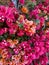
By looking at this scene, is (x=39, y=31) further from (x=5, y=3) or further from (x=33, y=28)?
(x=5, y=3)

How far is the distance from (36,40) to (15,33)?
21 cm

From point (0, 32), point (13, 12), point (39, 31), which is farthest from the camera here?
point (39, 31)

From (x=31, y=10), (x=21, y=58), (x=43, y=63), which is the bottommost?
(x=43, y=63)

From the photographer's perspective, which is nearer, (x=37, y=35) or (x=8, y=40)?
(x=8, y=40)

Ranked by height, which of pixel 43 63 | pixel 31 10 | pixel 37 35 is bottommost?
pixel 43 63

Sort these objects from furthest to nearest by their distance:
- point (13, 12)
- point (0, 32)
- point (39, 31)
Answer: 1. point (39, 31)
2. point (13, 12)
3. point (0, 32)

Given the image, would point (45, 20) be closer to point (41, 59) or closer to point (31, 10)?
point (31, 10)

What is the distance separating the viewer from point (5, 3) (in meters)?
1.99

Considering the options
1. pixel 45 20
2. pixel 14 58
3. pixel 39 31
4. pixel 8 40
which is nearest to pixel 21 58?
pixel 14 58

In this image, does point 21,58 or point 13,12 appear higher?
point 13,12

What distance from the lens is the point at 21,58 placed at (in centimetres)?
165

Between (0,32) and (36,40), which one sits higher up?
(0,32)

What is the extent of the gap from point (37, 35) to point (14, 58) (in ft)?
1.06

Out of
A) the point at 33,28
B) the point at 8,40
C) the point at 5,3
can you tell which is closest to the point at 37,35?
the point at 33,28
